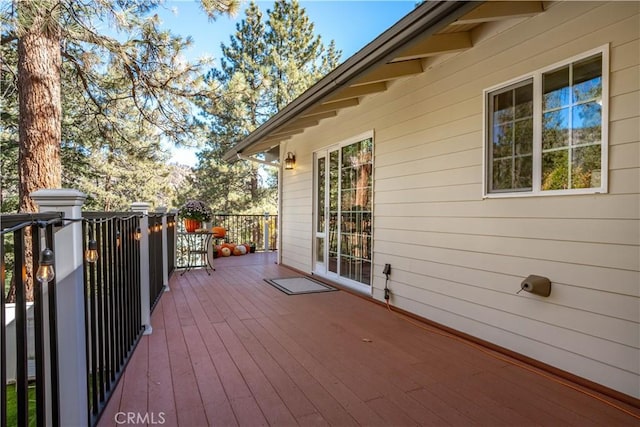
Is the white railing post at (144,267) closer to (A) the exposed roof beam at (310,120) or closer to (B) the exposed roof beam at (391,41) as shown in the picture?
(B) the exposed roof beam at (391,41)

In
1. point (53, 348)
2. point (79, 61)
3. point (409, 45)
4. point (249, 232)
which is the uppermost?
point (79, 61)

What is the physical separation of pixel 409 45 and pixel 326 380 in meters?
2.16

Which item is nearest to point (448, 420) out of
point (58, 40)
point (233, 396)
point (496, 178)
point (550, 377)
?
point (550, 377)

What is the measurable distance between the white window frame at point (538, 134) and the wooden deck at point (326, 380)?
1210 mm

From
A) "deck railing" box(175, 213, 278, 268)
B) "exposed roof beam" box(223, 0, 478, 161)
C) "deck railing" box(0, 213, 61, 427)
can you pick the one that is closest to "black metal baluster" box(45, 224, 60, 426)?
"deck railing" box(0, 213, 61, 427)

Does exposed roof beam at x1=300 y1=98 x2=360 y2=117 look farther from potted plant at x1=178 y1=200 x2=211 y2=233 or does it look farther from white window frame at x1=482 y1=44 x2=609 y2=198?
potted plant at x1=178 y1=200 x2=211 y2=233

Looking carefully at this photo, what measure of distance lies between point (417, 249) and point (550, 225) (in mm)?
1309

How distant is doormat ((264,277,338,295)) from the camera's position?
183 inches

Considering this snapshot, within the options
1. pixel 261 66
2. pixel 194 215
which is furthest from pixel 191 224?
pixel 261 66

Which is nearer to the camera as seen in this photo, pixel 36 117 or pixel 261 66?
pixel 36 117

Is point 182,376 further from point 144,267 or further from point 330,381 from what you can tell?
point 144,267

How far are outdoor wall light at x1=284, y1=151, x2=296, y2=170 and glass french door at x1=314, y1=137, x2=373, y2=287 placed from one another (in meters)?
0.90

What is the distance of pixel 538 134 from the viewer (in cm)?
248

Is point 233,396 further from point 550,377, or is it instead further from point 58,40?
point 58,40
